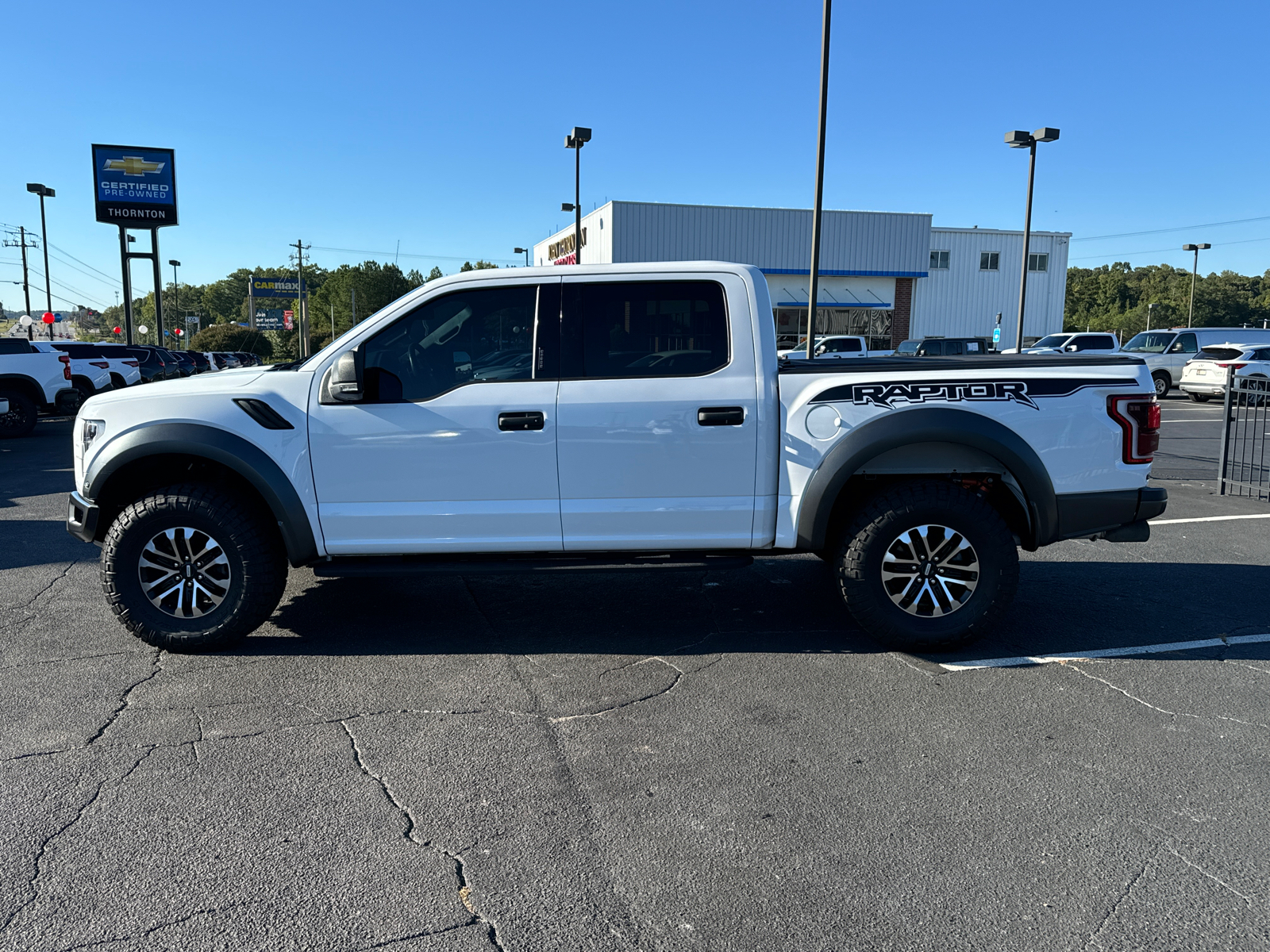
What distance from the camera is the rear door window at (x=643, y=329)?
4738 mm

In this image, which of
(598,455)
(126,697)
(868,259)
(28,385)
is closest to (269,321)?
(868,259)

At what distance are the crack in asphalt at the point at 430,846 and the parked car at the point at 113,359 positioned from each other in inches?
706

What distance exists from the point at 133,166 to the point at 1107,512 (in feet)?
115

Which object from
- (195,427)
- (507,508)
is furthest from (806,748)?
(195,427)

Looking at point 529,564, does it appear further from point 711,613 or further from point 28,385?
point 28,385

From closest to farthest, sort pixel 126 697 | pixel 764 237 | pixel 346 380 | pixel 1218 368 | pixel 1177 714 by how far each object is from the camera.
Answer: pixel 1177 714 → pixel 126 697 → pixel 346 380 → pixel 1218 368 → pixel 764 237

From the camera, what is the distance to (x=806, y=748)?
375cm

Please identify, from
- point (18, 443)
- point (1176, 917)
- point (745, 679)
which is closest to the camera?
point (1176, 917)

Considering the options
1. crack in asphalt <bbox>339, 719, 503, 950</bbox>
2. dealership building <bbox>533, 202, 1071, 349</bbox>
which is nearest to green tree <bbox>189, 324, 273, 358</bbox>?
dealership building <bbox>533, 202, 1071, 349</bbox>

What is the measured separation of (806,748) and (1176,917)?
1412 mm

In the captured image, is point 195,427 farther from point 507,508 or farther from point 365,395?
point 507,508

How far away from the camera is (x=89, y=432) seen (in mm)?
4820

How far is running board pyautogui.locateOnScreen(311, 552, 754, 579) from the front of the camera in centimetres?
472

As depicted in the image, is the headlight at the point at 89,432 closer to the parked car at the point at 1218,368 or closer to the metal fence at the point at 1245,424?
the metal fence at the point at 1245,424
